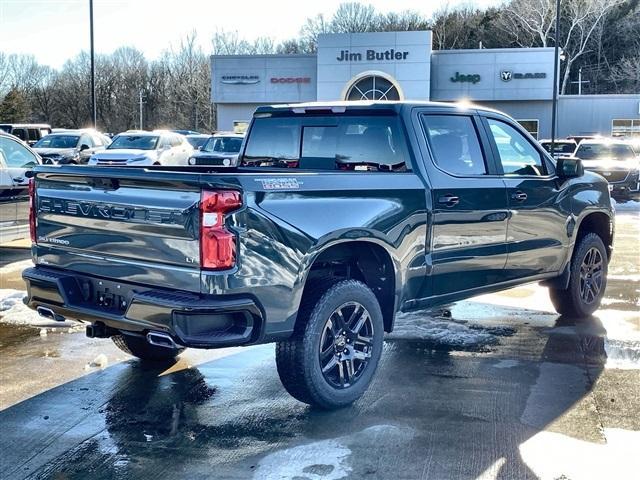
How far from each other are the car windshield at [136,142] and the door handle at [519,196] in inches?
704

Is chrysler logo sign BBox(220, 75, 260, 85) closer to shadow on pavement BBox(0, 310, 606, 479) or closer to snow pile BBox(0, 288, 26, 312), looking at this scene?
snow pile BBox(0, 288, 26, 312)

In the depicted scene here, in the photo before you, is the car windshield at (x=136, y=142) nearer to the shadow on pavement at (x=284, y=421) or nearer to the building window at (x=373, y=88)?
the shadow on pavement at (x=284, y=421)

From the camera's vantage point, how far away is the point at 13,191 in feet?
34.2

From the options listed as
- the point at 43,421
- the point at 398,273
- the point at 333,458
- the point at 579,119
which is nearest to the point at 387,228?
→ the point at 398,273

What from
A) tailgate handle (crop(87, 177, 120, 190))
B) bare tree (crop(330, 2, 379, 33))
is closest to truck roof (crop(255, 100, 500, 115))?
tailgate handle (crop(87, 177, 120, 190))

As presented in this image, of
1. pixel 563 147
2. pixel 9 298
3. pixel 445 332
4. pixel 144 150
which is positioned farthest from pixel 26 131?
pixel 445 332

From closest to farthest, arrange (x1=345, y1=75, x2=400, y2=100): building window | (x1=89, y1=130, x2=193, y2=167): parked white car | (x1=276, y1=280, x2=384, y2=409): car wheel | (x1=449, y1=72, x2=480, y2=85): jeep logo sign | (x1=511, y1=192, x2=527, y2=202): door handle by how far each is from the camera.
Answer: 1. (x1=276, y1=280, x2=384, y2=409): car wheel
2. (x1=511, y1=192, x2=527, y2=202): door handle
3. (x1=89, y1=130, x2=193, y2=167): parked white car
4. (x1=345, y1=75, x2=400, y2=100): building window
5. (x1=449, y1=72, x2=480, y2=85): jeep logo sign

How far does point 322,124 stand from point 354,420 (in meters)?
2.36

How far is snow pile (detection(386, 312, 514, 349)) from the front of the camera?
6715 mm

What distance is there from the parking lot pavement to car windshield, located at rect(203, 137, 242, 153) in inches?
670

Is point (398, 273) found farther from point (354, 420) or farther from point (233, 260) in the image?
point (233, 260)

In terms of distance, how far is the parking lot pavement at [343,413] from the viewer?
4109 mm

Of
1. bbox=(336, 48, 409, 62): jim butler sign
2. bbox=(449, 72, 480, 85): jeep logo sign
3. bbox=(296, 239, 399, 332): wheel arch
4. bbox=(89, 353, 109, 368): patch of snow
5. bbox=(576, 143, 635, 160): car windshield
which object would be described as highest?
bbox=(336, 48, 409, 62): jim butler sign

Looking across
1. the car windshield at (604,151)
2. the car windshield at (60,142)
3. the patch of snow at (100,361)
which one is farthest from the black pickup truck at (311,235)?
the car windshield at (60,142)
